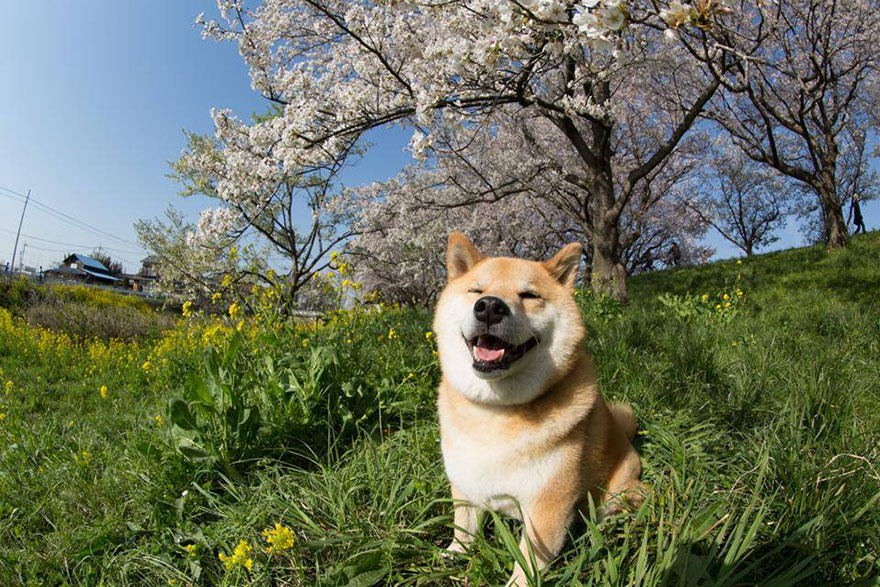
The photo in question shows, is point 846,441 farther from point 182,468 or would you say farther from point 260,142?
point 260,142

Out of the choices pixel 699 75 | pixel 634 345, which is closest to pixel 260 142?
pixel 634 345

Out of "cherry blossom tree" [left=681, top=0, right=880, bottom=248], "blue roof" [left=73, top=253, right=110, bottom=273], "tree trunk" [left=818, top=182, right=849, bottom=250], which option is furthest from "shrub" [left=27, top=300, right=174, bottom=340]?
"blue roof" [left=73, top=253, right=110, bottom=273]

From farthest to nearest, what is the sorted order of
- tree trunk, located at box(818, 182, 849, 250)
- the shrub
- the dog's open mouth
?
tree trunk, located at box(818, 182, 849, 250)
the shrub
the dog's open mouth

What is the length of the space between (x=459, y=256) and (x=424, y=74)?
482 centimetres

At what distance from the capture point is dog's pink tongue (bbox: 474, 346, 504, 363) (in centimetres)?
182

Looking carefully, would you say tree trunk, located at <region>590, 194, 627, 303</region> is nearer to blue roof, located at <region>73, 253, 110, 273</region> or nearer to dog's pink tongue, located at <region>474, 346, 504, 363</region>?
dog's pink tongue, located at <region>474, 346, 504, 363</region>

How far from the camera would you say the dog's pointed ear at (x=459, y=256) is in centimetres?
217

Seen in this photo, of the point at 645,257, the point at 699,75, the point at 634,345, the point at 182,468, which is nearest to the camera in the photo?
the point at 182,468

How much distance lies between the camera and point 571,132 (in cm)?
902

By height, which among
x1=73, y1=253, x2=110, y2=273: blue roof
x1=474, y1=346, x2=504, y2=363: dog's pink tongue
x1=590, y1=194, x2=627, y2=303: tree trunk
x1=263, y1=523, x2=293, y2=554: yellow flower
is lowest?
x1=263, y1=523, x2=293, y2=554: yellow flower

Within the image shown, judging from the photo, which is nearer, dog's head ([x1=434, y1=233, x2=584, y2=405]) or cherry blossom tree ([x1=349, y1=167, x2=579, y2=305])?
dog's head ([x1=434, y1=233, x2=584, y2=405])

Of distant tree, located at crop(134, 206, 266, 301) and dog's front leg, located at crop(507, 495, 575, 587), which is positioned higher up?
distant tree, located at crop(134, 206, 266, 301)

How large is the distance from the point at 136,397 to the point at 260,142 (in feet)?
12.8

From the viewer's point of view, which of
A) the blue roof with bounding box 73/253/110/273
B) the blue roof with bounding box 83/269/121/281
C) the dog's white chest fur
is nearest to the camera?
the dog's white chest fur
